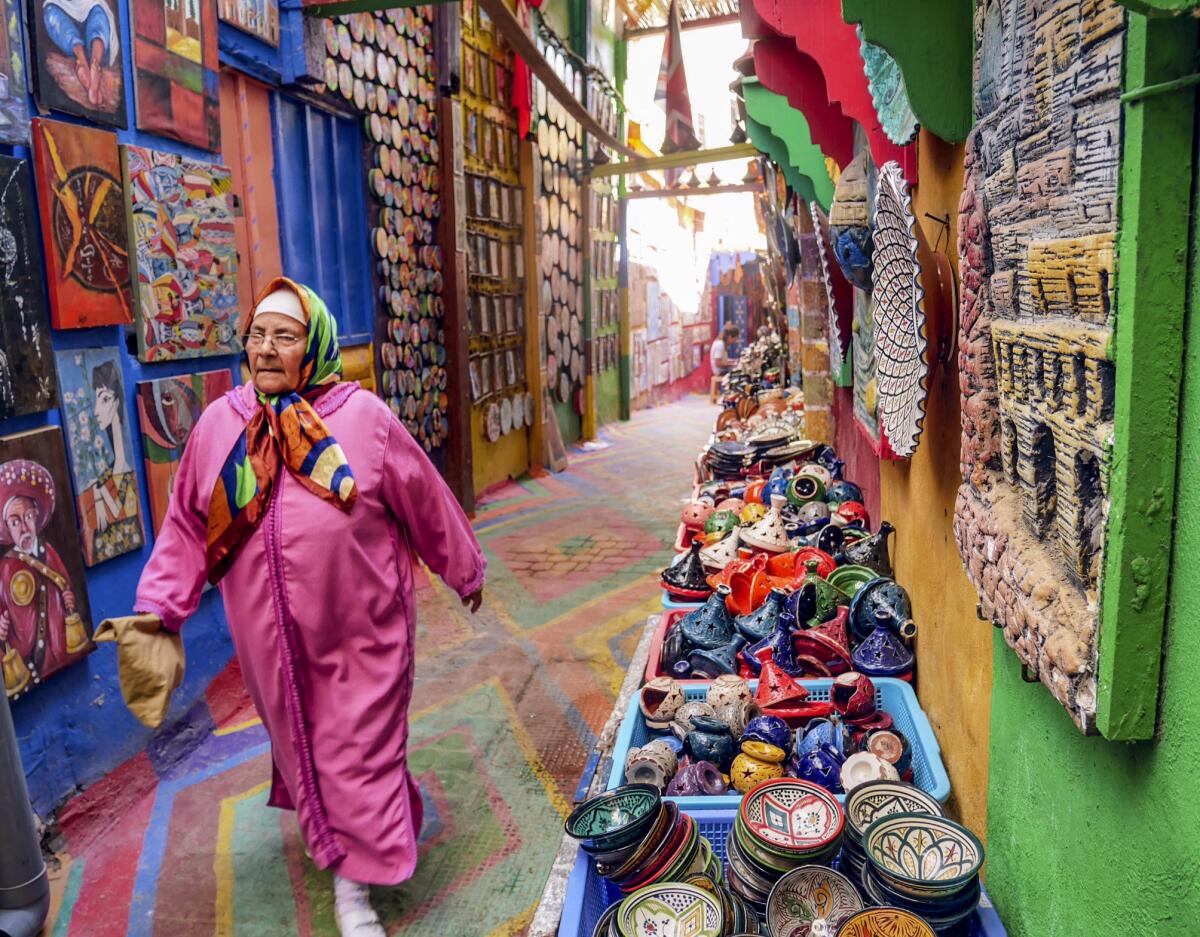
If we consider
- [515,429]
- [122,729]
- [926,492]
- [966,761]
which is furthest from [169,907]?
[515,429]

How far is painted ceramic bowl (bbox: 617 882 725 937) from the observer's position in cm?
161

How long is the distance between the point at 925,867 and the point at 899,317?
1.09 metres

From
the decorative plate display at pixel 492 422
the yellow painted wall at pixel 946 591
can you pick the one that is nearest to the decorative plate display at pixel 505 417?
the decorative plate display at pixel 492 422

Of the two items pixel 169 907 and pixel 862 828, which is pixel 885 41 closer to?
pixel 862 828

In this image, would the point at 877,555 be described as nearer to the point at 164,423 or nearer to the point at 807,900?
the point at 807,900

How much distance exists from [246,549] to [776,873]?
162cm

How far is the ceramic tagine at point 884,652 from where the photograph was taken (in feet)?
8.37

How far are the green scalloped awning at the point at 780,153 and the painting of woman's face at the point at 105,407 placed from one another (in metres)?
2.95

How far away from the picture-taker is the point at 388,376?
6.39 meters

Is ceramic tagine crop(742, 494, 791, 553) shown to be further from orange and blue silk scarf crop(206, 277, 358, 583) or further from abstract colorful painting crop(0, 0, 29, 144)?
abstract colorful painting crop(0, 0, 29, 144)

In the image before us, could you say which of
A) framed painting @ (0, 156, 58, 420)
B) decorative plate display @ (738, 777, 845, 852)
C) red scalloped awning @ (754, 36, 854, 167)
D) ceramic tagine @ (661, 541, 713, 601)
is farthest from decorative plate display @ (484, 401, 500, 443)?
decorative plate display @ (738, 777, 845, 852)

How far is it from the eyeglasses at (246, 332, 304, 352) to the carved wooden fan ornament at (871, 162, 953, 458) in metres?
1.54

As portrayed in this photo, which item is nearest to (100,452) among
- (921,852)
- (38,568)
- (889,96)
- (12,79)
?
(38,568)

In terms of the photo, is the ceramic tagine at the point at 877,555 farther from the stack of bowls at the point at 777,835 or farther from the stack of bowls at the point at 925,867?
the stack of bowls at the point at 925,867
